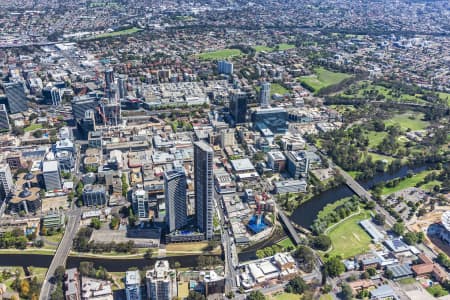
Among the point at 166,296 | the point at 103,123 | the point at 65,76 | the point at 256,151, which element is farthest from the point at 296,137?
the point at 65,76

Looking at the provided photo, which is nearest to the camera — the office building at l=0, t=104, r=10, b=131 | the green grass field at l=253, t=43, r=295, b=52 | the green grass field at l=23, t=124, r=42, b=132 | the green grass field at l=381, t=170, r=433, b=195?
the green grass field at l=381, t=170, r=433, b=195

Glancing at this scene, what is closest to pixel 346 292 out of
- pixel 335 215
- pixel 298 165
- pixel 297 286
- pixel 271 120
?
pixel 297 286

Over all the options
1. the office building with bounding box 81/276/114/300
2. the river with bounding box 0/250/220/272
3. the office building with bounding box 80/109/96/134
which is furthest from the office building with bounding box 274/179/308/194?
the office building with bounding box 80/109/96/134

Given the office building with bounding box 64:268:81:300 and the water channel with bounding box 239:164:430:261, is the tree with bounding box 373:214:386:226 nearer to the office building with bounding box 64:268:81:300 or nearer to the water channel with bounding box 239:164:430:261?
the water channel with bounding box 239:164:430:261

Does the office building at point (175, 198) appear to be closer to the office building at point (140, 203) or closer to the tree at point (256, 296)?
the office building at point (140, 203)

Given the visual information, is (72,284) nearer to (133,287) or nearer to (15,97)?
(133,287)

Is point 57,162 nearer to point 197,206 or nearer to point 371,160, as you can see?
point 197,206
